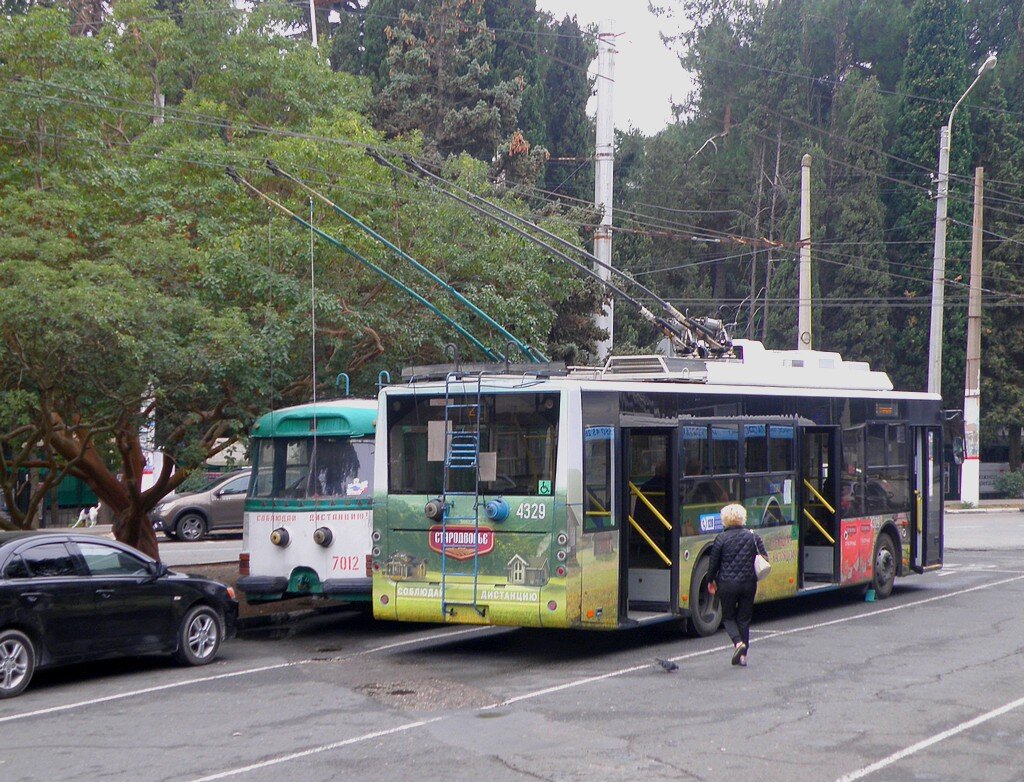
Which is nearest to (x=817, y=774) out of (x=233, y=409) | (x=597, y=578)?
(x=597, y=578)

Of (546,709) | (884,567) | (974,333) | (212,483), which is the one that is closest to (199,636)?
(546,709)

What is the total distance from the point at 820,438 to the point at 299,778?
33.6 ft

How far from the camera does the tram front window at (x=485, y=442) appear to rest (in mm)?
12141

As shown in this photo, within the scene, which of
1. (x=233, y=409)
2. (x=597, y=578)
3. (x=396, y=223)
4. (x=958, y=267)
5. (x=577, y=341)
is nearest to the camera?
(x=597, y=578)

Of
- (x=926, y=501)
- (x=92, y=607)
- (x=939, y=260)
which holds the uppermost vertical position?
(x=939, y=260)

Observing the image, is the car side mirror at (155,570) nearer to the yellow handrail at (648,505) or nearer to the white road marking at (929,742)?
the yellow handrail at (648,505)

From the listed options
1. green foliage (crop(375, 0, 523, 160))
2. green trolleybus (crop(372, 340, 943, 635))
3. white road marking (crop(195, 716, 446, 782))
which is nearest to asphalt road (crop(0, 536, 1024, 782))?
white road marking (crop(195, 716, 446, 782))

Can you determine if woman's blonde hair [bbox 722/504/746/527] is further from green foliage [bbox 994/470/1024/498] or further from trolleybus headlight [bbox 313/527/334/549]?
green foliage [bbox 994/470/1024/498]

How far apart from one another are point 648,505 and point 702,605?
150 cm

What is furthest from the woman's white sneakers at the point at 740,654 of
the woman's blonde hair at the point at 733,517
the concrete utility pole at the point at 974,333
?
the concrete utility pole at the point at 974,333

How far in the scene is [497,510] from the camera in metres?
12.1

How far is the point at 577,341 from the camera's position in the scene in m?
29.7

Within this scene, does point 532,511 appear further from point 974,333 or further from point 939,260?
point 974,333

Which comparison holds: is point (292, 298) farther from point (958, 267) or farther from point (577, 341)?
point (958, 267)
